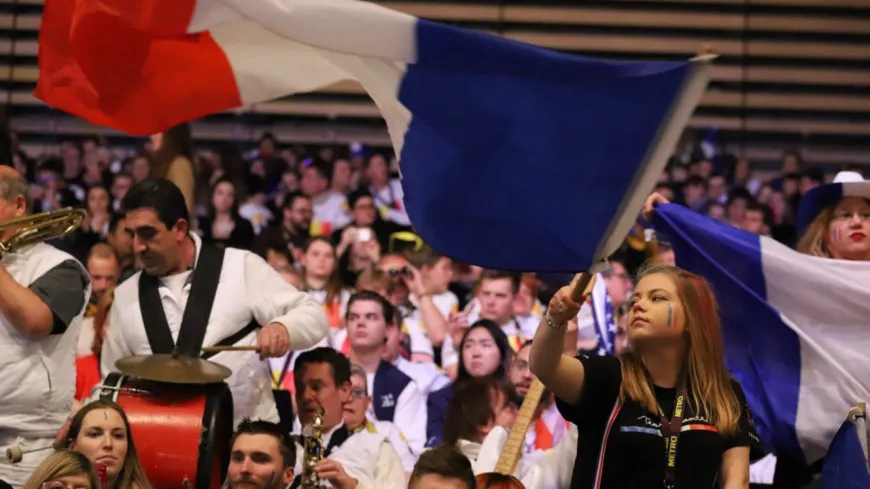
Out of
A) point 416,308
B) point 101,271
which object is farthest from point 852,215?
point 101,271

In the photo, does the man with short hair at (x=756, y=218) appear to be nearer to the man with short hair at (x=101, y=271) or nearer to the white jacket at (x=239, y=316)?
the man with short hair at (x=101, y=271)

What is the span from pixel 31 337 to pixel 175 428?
61 centimetres

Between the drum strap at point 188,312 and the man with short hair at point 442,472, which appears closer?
the man with short hair at point 442,472

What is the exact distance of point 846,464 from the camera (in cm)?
524

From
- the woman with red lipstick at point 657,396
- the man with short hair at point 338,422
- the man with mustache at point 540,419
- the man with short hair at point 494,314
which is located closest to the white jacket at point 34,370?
the man with short hair at point 338,422

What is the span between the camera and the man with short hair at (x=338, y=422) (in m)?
6.14

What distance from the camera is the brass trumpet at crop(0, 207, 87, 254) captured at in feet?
17.2

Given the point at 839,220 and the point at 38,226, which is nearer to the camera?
the point at 38,226

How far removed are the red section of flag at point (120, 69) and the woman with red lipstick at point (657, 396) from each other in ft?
→ 6.22

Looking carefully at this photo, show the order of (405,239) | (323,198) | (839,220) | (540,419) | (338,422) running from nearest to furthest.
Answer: (839,220) → (338,422) → (540,419) → (405,239) → (323,198)

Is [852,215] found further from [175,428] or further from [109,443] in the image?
[109,443]

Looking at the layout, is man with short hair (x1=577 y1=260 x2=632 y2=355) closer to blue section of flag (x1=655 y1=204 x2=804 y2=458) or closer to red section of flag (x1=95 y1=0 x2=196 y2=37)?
blue section of flag (x1=655 y1=204 x2=804 y2=458)

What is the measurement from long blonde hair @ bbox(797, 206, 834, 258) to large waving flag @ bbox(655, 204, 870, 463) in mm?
262

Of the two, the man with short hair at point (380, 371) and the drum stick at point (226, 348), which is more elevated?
the drum stick at point (226, 348)
